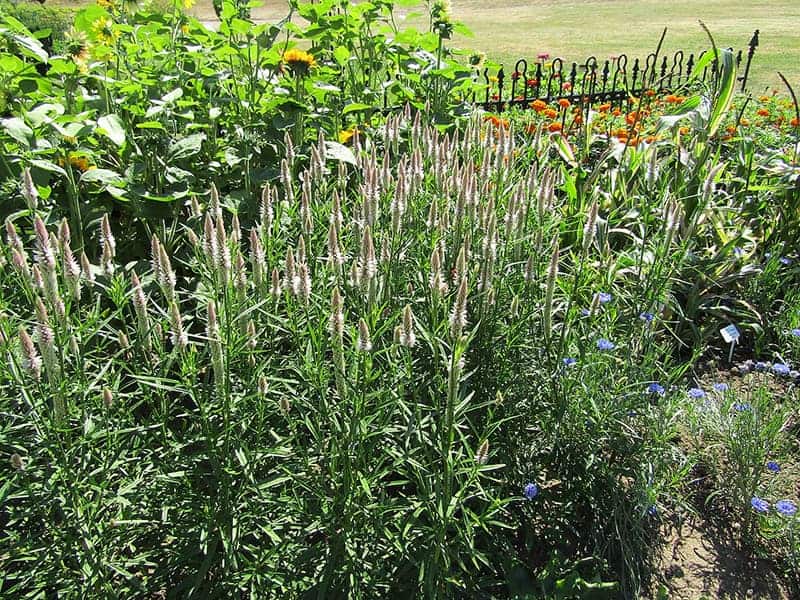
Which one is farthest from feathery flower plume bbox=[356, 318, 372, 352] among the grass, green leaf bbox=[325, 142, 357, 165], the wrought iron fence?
the grass

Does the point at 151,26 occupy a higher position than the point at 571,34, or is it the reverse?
the point at 151,26

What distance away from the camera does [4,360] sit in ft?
6.84

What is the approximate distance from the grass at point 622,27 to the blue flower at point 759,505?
1018 centimetres

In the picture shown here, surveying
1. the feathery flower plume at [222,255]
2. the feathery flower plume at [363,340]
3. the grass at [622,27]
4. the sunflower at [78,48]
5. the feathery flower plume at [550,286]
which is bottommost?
the grass at [622,27]

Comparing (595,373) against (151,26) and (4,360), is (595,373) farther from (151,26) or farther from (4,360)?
(151,26)

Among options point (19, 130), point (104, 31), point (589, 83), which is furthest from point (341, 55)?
point (589, 83)

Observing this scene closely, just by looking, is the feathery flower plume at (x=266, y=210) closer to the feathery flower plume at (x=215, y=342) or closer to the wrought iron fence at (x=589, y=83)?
the feathery flower plume at (x=215, y=342)

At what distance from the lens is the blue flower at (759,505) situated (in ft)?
9.01

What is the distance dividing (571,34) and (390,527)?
19.2 meters

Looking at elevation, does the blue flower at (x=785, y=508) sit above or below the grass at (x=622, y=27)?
above

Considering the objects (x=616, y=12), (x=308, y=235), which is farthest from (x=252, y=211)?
(x=616, y=12)

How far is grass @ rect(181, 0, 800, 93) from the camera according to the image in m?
15.3

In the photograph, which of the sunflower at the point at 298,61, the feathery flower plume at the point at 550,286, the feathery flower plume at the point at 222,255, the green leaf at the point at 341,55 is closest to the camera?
the feathery flower plume at the point at 222,255

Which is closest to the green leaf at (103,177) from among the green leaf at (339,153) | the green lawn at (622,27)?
the green leaf at (339,153)
